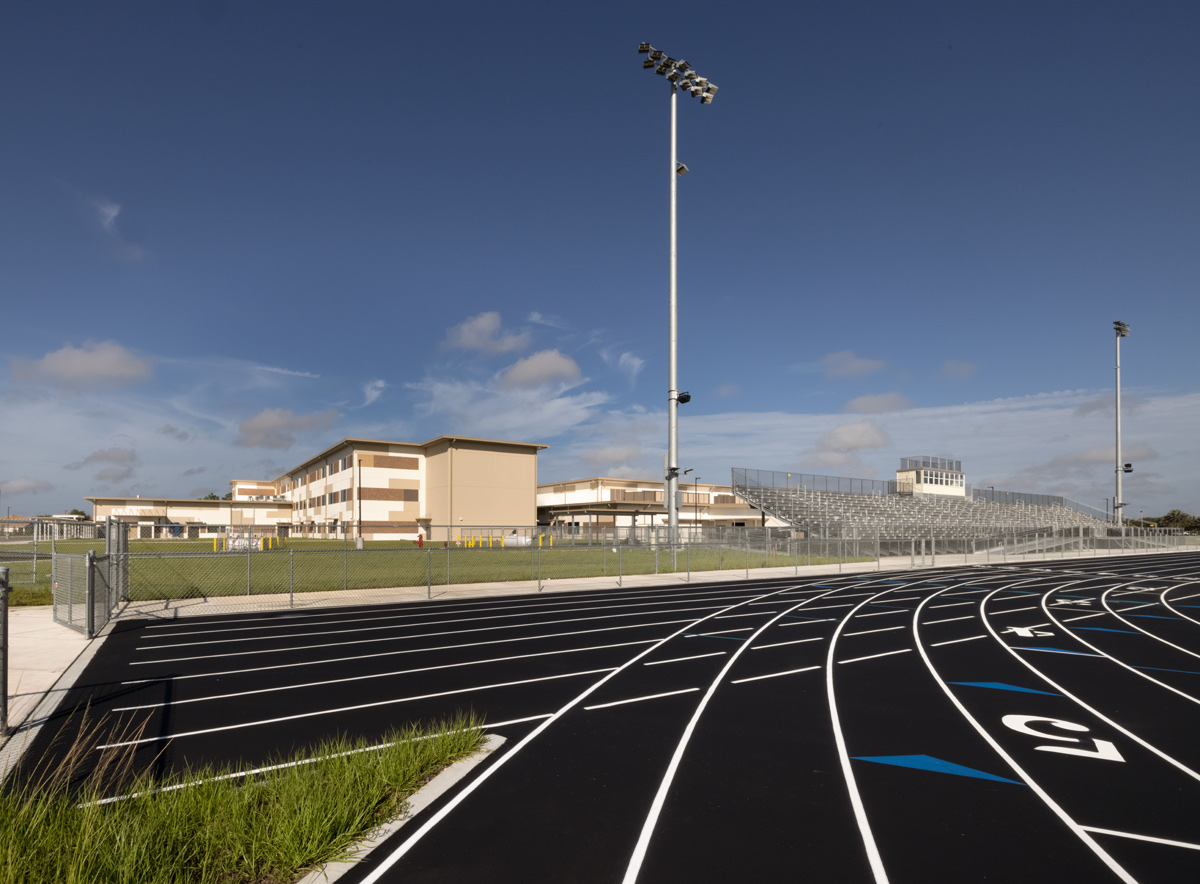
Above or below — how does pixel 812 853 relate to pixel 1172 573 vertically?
above

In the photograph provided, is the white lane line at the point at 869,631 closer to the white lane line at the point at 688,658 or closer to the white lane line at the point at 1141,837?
the white lane line at the point at 688,658

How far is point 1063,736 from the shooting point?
7.91m

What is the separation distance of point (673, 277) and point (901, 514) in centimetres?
3840

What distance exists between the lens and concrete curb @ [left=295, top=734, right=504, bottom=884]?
15.7ft

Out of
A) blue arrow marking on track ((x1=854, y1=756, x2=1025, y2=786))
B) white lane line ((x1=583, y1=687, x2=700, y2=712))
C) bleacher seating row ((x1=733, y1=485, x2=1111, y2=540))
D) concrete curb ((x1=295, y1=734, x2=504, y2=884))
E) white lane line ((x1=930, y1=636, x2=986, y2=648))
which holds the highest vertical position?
concrete curb ((x1=295, y1=734, x2=504, y2=884))

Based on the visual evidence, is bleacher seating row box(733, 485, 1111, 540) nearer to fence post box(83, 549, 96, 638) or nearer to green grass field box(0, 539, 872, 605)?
green grass field box(0, 539, 872, 605)

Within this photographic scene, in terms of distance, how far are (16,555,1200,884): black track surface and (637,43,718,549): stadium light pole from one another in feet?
65.1

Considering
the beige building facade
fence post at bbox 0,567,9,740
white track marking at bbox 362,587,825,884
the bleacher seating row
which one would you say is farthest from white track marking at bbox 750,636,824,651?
the beige building facade

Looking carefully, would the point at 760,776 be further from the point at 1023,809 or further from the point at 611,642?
the point at 611,642

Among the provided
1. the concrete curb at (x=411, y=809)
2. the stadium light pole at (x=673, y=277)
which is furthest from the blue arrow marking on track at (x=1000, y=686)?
the stadium light pole at (x=673, y=277)

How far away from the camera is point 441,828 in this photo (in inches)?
216

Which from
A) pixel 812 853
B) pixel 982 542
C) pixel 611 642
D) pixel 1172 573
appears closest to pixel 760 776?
pixel 812 853

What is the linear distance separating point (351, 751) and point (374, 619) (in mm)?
10898

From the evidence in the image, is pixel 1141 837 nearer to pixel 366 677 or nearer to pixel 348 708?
pixel 348 708
